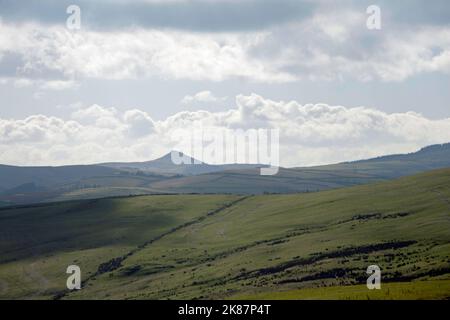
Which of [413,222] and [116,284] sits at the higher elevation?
[413,222]

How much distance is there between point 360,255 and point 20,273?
78.6 meters

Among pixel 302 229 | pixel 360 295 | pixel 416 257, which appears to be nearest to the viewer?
pixel 360 295

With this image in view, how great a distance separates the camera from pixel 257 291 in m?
116

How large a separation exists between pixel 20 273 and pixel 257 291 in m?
73.1
